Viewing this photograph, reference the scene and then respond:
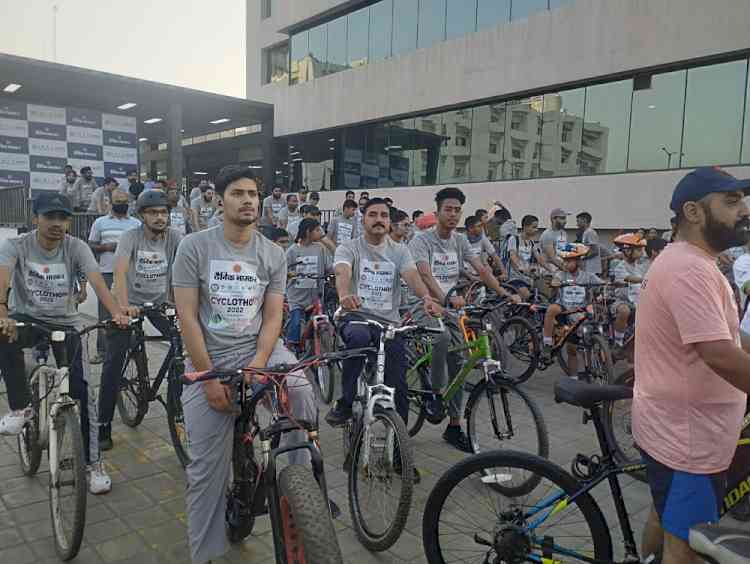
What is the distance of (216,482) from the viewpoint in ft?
9.53

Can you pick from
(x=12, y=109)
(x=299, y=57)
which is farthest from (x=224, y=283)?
(x=299, y=57)

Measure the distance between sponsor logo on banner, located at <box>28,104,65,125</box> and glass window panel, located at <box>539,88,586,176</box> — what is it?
47.8 feet

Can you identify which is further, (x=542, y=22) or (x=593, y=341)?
(x=542, y=22)

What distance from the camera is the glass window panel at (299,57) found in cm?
2580

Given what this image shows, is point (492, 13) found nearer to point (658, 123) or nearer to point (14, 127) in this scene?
point (658, 123)

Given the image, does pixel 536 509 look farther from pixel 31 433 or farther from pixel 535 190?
pixel 535 190

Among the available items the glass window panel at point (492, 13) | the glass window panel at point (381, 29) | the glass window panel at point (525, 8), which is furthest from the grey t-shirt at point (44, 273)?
the glass window panel at point (381, 29)

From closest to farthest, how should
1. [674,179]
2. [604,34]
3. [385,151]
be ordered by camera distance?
[674,179], [604,34], [385,151]

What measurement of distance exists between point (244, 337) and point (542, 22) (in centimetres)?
1640

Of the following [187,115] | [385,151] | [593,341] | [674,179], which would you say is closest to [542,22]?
[674,179]

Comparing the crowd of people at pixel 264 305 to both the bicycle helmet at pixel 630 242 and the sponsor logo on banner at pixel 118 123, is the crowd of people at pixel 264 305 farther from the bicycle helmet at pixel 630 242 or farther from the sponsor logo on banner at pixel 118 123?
the sponsor logo on banner at pixel 118 123

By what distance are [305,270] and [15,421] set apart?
14.3 feet

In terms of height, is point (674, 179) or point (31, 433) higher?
point (674, 179)

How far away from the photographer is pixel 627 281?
783cm
